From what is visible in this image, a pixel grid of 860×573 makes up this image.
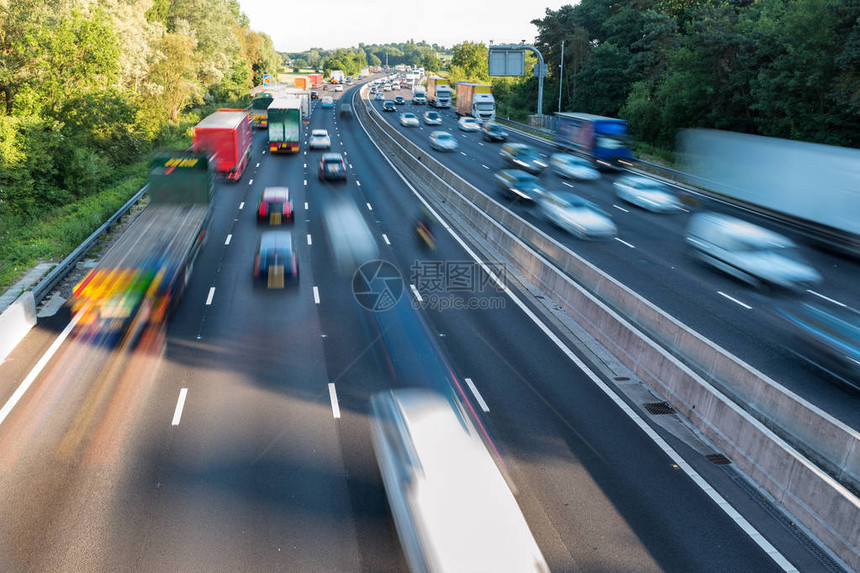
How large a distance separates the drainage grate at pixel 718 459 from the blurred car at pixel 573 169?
30.9 meters

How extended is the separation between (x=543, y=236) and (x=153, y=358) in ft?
47.9

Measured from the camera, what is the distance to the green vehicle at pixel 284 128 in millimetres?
52906

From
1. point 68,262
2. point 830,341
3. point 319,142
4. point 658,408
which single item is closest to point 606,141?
point 319,142

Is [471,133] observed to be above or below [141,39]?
below

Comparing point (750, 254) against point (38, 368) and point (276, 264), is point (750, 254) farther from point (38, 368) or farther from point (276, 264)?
point (38, 368)

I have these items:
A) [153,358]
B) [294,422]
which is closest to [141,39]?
[153,358]

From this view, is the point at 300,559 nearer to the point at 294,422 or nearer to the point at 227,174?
the point at 294,422

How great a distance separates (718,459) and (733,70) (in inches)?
1886

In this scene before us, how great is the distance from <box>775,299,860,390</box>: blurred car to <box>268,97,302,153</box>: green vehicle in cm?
4301

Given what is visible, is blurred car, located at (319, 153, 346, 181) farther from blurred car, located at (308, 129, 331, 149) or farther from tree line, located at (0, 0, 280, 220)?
blurred car, located at (308, 129, 331, 149)

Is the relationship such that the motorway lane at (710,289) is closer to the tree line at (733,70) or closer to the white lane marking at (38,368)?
the tree line at (733,70)

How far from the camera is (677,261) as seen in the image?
988 inches

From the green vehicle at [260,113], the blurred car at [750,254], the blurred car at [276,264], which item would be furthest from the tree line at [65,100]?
the blurred car at [750,254]

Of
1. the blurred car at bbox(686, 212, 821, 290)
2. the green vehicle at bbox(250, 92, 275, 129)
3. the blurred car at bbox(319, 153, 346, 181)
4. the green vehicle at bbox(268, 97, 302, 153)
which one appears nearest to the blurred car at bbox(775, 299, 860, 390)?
the blurred car at bbox(686, 212, 821, 290)
